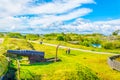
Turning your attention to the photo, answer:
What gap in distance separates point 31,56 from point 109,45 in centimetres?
8492

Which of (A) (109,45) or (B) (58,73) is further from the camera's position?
(A) (109,45)

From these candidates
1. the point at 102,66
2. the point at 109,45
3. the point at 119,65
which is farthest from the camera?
the point at 109,45

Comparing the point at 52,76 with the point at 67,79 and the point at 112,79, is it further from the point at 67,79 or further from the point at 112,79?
the point at 112,79

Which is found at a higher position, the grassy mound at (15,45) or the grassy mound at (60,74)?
the grassy mound at (15,45)

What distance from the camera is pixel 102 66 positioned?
61438 mm

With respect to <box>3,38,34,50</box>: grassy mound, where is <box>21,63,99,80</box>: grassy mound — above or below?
below

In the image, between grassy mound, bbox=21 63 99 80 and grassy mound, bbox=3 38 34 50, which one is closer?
grassy mound, bbox=21 63 99 80

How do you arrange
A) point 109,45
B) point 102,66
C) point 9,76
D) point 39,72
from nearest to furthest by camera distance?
point 9,76, point 39,72, point 102,66, point 109,45

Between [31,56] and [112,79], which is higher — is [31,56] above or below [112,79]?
above

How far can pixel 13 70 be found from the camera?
45000mm

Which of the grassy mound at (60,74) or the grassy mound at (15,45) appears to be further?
the grassy mound at (15,45)

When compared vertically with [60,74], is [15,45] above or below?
above

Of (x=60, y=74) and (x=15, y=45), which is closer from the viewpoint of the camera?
(x=60, y=74)

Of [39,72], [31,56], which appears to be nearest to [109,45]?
[31,56]
